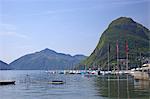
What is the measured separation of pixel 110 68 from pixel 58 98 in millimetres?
145097

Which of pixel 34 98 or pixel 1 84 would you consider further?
pixel 1 84

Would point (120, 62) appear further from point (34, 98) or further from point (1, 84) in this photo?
point (34, 98)

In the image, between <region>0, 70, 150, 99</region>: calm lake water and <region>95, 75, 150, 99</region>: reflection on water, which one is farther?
<region>0, 70, 150, 99</region>: calm lake water

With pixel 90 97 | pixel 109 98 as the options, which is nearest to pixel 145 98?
pixel 109 98

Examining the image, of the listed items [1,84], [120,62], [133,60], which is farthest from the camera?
[133,60]

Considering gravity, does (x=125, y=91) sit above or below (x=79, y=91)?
above

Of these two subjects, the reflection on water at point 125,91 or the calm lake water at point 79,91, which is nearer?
the reflection on water at point 125,91

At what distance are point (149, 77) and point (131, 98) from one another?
3919 cm

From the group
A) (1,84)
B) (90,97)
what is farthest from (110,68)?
(90,97)

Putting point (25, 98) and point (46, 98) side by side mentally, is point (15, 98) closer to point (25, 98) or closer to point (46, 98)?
point (25, 98)

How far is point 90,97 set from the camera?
141 ft

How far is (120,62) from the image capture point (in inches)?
6954

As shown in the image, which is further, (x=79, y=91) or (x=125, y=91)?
(x=79, y=91)

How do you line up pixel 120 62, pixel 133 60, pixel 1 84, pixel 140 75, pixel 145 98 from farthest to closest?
pixel 133 60, pixel 120 62, pixel 140 75, pixel 1 84, pixel 145 98
